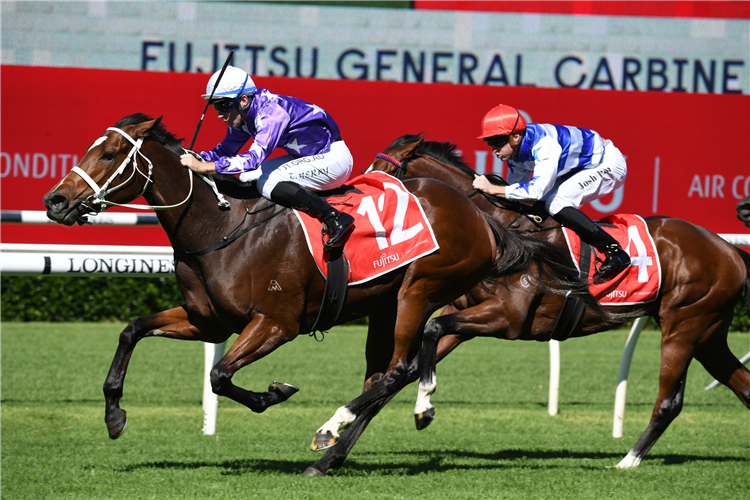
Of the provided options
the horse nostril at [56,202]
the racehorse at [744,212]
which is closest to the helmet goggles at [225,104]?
the horse nostril at [56,202]

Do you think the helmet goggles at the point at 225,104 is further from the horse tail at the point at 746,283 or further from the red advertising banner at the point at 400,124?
the red advertising banner at the point at 400,124

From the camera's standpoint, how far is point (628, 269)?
4.92 meters

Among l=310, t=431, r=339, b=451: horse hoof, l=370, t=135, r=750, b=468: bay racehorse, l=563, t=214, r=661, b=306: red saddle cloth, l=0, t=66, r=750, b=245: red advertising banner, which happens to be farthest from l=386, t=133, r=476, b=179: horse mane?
l=0, t=66, r=750, b=245: red advertising banner

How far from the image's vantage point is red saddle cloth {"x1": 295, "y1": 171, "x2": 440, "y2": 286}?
4.26m

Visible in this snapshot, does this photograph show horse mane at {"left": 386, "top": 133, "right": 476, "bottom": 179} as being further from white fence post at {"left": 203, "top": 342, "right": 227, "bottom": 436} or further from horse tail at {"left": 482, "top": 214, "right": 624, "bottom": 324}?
white fence post at {"left": 203, "top": 342, "right": 227, "bottom": 436}

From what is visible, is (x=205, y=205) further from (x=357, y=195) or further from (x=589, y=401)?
(x=589, y=401)

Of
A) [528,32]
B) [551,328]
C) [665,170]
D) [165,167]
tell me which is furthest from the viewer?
[528,32]

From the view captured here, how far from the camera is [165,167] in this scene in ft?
13.7

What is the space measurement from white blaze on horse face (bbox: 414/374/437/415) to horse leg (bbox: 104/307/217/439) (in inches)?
42.4

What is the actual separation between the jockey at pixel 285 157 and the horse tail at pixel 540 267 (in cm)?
90

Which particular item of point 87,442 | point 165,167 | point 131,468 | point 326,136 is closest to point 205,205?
point 165,167

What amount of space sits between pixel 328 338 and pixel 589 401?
349cm

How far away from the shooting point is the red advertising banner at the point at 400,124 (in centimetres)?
964

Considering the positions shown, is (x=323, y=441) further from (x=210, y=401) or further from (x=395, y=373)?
(x=210, y=401)
